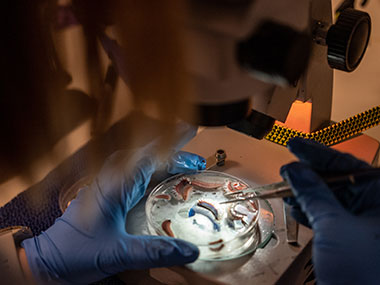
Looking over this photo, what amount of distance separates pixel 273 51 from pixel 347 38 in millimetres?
431

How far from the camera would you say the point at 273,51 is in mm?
528

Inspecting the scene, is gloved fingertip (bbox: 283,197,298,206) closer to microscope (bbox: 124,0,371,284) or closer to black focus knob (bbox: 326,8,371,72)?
microscope (bbox: 124,0,371,284)

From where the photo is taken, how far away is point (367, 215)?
919 millimetres

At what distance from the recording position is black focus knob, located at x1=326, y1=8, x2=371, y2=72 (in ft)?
2.85

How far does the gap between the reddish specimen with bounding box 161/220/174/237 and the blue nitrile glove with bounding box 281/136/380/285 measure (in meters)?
0.34

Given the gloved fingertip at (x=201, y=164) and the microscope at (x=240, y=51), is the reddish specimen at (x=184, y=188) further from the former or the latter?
the microscope at (x=240, y=51)

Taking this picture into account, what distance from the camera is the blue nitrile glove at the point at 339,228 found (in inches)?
33.0

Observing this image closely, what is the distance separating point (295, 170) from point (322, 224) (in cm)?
13

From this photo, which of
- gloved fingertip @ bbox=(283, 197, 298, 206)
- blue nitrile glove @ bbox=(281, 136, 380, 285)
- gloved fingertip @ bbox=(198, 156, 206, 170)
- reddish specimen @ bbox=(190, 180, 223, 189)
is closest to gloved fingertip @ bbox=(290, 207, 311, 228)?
gloved fingertip @ bbox=(283, 197, 298, 206)

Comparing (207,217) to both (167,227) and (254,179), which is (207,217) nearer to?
(167,227)

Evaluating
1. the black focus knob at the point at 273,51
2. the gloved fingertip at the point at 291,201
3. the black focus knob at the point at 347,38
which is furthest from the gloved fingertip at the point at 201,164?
the black focus knob at the point at 273,51

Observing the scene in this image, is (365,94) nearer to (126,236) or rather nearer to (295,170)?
(295,170)

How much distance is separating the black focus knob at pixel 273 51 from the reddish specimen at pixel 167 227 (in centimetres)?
62

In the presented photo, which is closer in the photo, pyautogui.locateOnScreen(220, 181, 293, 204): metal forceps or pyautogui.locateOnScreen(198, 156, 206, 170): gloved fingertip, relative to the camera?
pyautogui.locateOnScreen(220, 181, 293, 204): metal forceps
